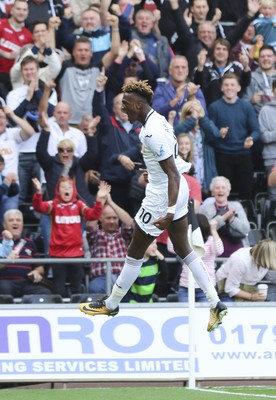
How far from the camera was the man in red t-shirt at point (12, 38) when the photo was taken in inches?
714

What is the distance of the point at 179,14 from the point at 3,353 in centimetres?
787

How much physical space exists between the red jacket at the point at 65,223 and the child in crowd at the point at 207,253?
48.1 inches

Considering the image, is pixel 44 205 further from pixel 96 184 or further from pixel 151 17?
pixel 151 17

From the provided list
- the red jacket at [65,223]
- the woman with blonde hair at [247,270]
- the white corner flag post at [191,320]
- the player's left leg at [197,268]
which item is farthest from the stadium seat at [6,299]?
Result: the player's left leg at [197,268]

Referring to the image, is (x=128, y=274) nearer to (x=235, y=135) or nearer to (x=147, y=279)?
(x=147, y=279)

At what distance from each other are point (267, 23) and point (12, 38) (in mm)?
4672

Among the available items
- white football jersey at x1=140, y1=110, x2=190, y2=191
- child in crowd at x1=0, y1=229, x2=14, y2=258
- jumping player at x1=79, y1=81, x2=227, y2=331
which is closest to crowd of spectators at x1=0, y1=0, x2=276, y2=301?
child in crowd at x1=0, y1=229, x2=14, y2=258

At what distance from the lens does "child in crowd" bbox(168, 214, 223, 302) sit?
14.9 m

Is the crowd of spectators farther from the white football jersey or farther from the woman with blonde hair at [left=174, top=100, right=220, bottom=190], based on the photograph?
the white football jersey

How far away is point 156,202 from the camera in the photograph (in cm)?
1177

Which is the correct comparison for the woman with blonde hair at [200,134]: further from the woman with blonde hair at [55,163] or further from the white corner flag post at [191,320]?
the white corner flag post at [191,320]

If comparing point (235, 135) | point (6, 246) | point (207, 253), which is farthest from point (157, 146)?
point (235, 135)

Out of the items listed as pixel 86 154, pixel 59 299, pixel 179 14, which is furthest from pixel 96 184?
pixel 179 14

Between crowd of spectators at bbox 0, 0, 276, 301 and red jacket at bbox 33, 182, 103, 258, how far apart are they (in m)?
0.08
